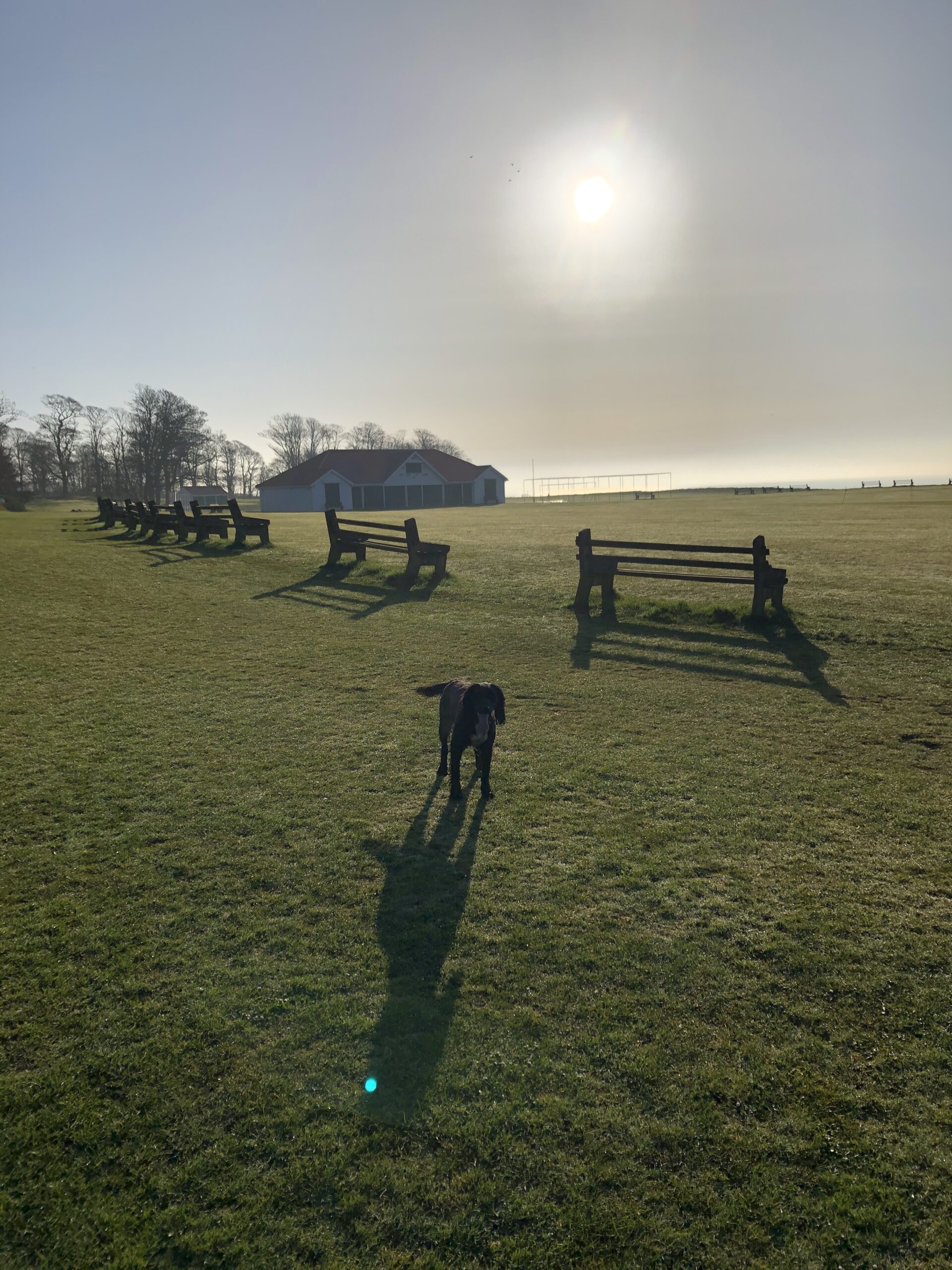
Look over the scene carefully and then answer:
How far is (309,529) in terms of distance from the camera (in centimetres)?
3191

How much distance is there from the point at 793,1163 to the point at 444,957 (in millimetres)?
1992

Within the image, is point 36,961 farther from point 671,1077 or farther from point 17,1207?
point 671,1077

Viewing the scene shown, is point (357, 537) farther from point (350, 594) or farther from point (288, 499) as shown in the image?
point (288, 499)

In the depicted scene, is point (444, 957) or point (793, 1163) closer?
point (793, 1163)

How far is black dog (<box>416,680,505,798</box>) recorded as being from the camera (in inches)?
225

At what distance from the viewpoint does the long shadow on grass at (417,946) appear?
10.3ft

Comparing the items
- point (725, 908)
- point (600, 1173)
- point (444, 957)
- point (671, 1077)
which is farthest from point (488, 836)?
point (600, 1173)

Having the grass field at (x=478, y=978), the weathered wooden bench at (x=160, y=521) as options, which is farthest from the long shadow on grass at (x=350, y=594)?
the weathered wooden bench at (x=160, y=521)

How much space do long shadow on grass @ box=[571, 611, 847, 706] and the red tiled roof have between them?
193ft

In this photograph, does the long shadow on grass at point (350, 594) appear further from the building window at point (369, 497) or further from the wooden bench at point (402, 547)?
the building window at point (369, 497)

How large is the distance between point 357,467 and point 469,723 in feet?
223

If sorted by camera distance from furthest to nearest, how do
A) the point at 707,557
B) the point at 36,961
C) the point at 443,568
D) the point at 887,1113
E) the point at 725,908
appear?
the point at 707,557, the point at 443,568, the point at 725,908, the point at 36,961, the point at 887,1113

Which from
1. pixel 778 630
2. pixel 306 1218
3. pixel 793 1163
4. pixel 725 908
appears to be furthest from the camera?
pixel 778 630

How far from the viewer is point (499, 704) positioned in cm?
599
